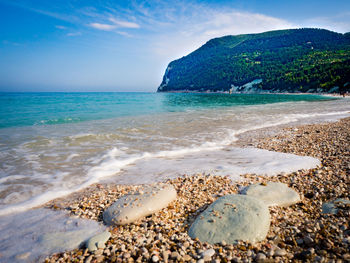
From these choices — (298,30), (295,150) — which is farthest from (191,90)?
(295,150)

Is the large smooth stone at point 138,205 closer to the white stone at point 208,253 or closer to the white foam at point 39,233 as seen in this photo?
the white foam at point 39,233

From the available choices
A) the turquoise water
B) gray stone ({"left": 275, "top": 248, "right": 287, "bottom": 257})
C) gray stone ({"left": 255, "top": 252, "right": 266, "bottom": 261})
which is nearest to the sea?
gray stone ({"left": 255, "top": 252, "right": 266, "bottom": 261})

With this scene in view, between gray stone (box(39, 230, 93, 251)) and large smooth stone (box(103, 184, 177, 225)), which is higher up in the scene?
large smooth stone (box(103, 184, 177, 225))

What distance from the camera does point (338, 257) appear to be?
7.76ft

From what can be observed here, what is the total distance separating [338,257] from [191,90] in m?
165

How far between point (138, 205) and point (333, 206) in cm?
345

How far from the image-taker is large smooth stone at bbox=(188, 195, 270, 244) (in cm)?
290

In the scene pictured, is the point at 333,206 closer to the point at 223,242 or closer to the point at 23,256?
the point at 223,242

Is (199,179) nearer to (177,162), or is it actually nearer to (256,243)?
(177,162)

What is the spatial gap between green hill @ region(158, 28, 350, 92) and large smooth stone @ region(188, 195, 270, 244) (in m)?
84.2

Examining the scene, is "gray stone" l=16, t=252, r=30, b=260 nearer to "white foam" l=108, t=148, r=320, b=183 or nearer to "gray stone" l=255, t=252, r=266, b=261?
"white foam" l=108, t=148, r=320, b=183

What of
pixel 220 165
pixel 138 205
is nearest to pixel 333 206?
pixel 220 165

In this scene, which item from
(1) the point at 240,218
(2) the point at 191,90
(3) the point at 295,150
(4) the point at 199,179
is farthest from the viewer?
(2) the point at 191,90

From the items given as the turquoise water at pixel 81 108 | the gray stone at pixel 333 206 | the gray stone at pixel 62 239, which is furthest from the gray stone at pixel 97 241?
the turquoise water at pixel 81 108
